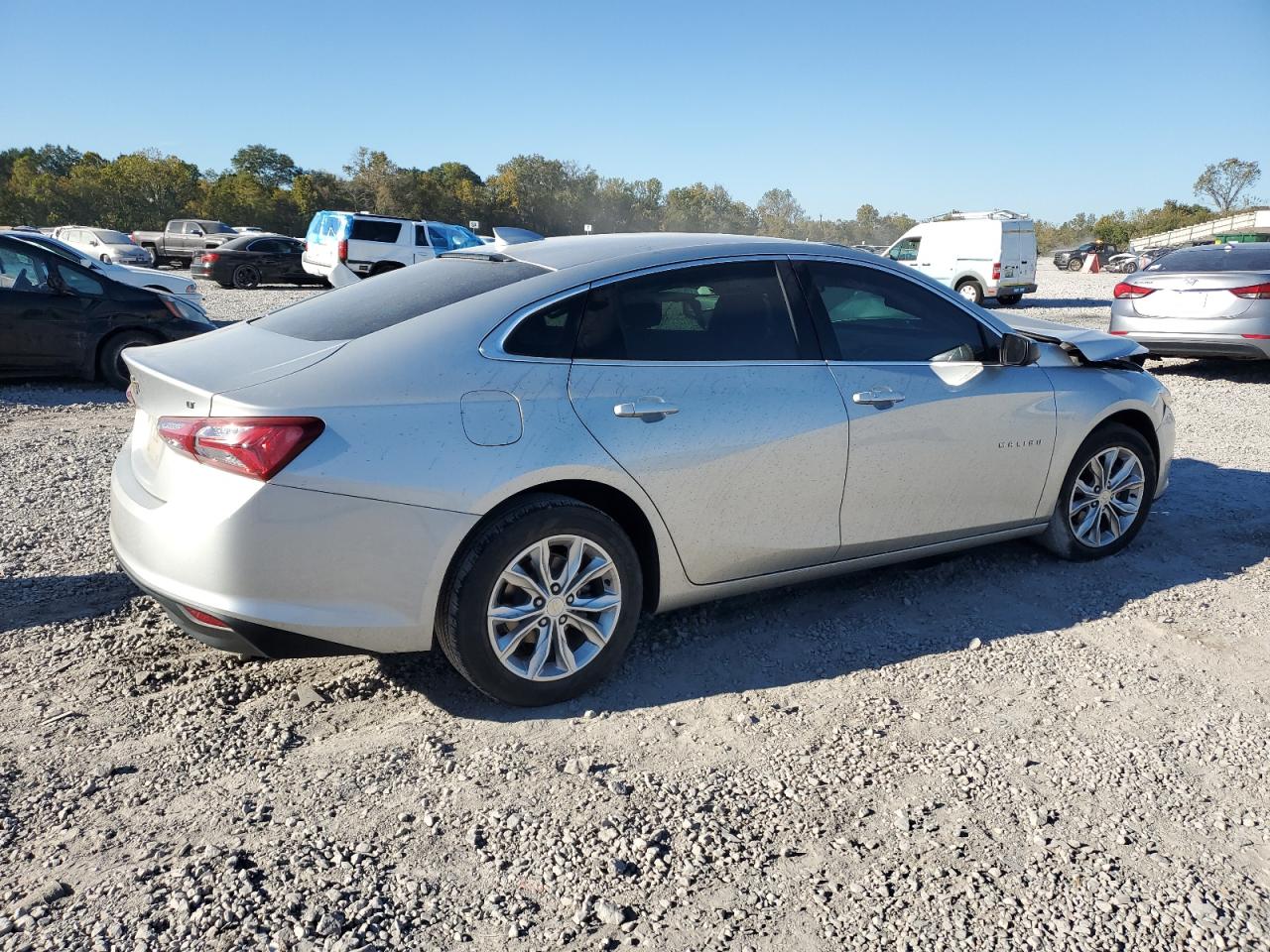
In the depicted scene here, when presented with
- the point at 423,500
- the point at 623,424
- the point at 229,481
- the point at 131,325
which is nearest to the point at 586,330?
the point at 623,424

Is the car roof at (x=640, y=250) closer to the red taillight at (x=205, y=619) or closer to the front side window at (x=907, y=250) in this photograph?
the red taillight at (x=205, y=619)

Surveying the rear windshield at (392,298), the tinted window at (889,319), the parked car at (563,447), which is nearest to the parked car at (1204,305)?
the parked car at (563,447)

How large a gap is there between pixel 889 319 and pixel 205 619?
3.00 meters

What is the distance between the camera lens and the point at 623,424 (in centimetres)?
353

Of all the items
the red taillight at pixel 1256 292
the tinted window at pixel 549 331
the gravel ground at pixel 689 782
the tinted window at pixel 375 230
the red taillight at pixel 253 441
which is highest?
the tinted window at pixel 375 230

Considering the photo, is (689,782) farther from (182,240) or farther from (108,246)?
(182,240)

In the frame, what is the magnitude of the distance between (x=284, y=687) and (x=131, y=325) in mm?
7286

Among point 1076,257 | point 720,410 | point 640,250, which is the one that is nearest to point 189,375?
point 640,250

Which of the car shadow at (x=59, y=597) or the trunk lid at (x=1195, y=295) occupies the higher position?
the trunk lid at (x=1195, y=295)

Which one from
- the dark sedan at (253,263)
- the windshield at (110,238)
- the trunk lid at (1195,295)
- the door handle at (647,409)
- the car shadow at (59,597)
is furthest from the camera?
the windshield at (110,238)

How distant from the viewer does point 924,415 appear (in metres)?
4.25

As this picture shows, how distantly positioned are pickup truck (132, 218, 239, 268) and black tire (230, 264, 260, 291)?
752 centimetres

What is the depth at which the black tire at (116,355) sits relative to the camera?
968cm

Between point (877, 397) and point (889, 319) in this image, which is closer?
point (877, 397)
